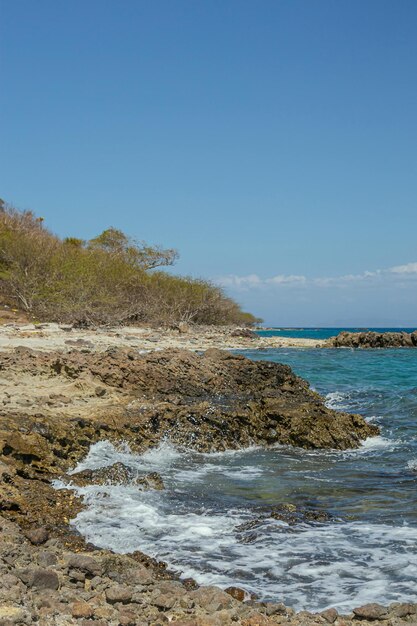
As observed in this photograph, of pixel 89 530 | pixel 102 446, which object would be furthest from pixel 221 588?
pixel 102 446

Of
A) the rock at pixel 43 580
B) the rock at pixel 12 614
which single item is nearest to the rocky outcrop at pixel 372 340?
the rock at pixel 43 580

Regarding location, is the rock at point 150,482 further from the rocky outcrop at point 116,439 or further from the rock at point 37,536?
the rock at point 37,536

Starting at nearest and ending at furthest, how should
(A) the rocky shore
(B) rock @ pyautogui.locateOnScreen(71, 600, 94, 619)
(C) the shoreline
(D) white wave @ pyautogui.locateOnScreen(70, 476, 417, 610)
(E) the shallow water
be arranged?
(B) rock @ pyautogui.locateOnScreen(71, 600, 94, 619)
(A) the rocky shore
(D) white wave @ pyautogui.locateOnScreen(70, 476, 417, 610)
(E) the shallow water
(C) the shoreline

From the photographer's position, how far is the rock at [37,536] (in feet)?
15.4

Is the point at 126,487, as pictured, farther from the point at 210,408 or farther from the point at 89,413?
the point at 210,408

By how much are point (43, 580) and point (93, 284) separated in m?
34.8

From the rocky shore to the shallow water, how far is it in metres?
0.26

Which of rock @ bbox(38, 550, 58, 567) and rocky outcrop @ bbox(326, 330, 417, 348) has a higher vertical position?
rocky outcrop @ bbox(326, 330, 417, 348)

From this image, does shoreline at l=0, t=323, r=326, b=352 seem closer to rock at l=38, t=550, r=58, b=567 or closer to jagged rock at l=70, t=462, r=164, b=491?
jagged rock at l=70, t=462, r=164, b=491

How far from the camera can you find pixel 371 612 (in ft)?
12.4

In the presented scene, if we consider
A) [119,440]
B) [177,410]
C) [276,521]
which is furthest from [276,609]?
[177,410]

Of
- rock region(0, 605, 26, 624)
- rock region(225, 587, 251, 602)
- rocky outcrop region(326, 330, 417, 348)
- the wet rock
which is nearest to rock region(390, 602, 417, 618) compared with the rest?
the wet rock

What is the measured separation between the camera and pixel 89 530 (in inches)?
208

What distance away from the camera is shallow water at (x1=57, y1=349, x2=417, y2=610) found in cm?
450
